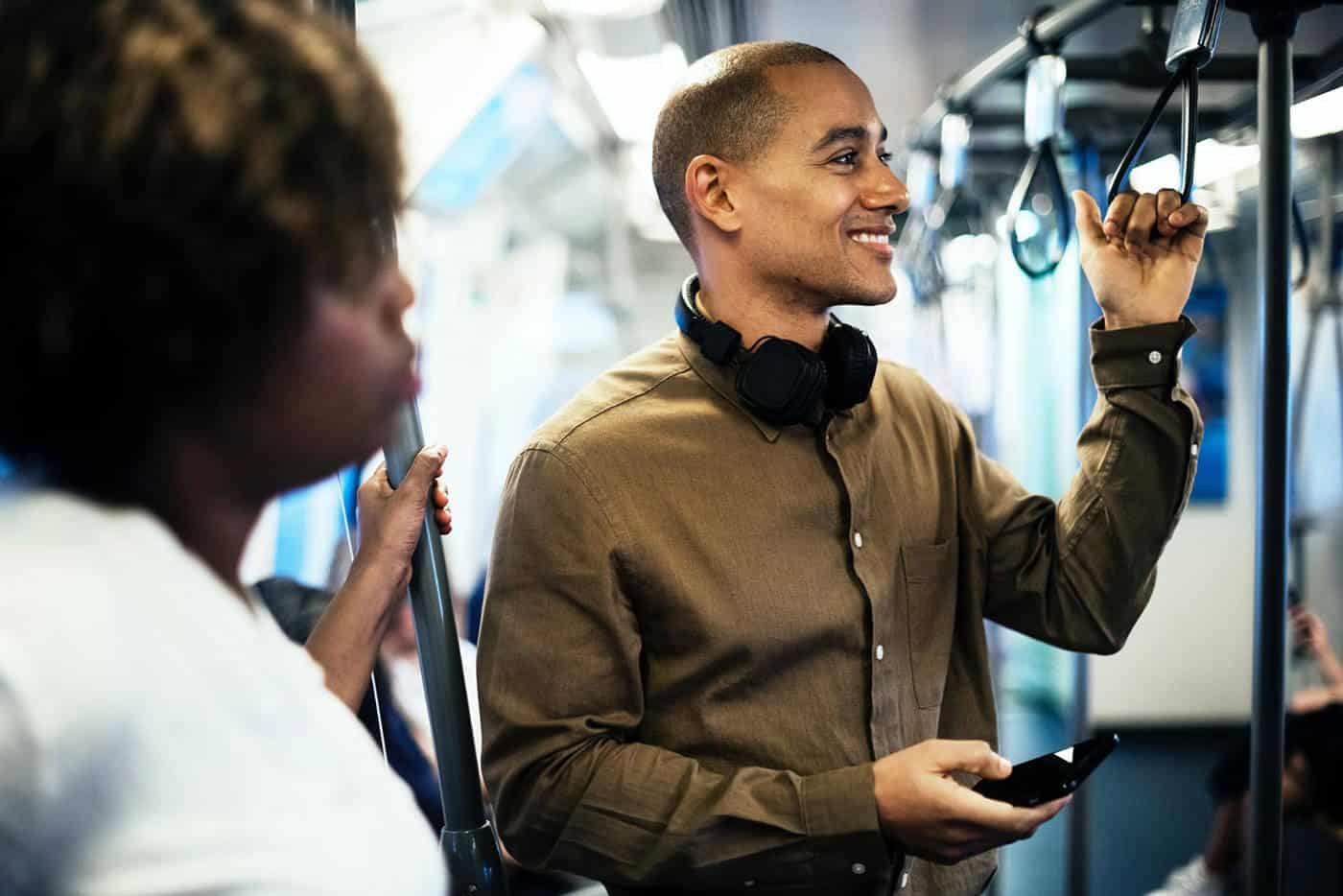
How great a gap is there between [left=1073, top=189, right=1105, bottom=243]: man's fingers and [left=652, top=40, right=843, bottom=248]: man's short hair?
37 centimetres

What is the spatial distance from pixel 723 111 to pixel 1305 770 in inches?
115

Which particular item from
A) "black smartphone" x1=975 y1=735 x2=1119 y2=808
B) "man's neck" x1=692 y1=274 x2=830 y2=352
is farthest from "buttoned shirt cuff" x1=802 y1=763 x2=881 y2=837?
"man's neck" x1=692 y1=274 x2=830 y2=352

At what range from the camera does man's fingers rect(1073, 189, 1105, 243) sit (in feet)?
4.65

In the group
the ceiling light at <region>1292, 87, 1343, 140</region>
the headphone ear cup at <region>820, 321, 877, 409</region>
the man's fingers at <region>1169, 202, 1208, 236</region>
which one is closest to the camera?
the man's fingers at <region>1169, 202, 1208, 236</region>

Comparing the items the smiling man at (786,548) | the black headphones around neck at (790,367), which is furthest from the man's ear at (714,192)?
the black headphones around neck at (790,367)

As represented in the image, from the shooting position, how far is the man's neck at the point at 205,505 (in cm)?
59

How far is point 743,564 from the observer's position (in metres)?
Result: 1.38

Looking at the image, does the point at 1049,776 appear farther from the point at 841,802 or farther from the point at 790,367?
the point at 790,367

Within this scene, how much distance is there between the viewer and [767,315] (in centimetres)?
153

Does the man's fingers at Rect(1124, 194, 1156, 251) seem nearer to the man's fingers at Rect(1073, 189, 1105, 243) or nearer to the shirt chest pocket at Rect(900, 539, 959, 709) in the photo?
the man's fingers at Rect(1073, 189, 1105, 243)

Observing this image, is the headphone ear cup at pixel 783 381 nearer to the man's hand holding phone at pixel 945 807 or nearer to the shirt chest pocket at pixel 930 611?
the shirt chest pocket at pixel 930 611

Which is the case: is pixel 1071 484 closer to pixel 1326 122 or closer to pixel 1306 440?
pixel 1326 122

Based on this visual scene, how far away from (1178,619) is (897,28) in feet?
14.0

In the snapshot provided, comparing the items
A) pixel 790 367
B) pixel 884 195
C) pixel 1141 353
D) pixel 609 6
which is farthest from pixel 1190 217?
pixel 609 6
